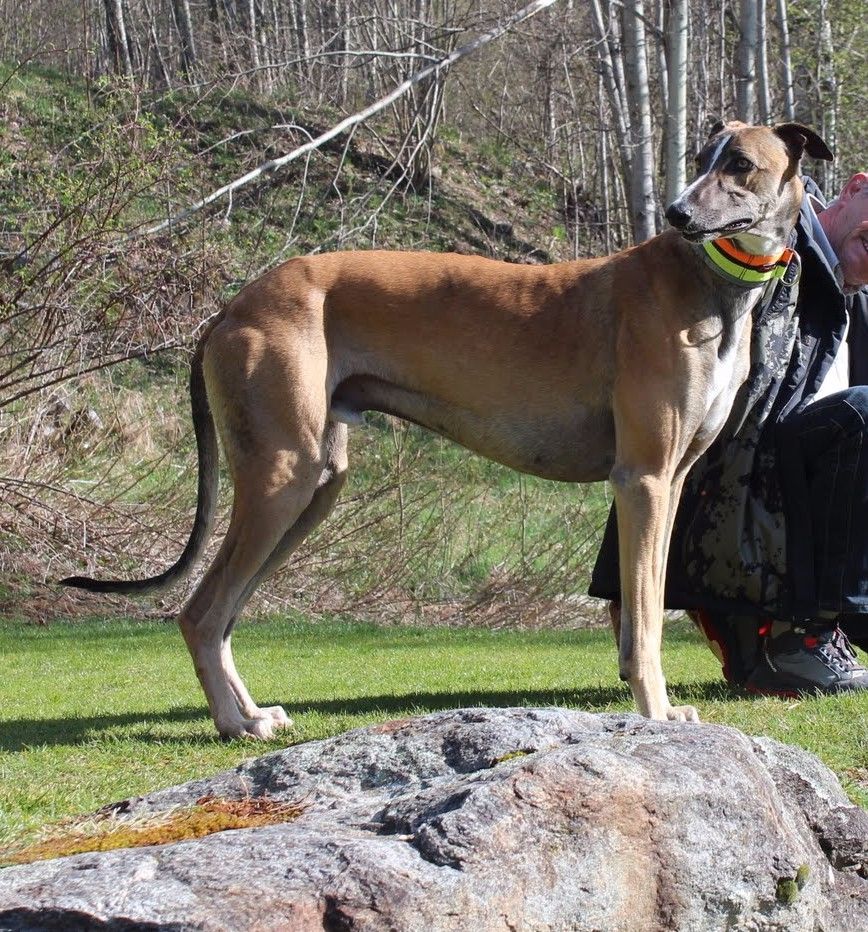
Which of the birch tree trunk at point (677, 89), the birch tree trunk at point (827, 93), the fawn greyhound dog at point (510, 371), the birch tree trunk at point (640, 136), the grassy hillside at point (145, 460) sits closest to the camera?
the fawn greyhound dog at point (510, 371)

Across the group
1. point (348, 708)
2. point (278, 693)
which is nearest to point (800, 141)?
Answer: point (348, 708)

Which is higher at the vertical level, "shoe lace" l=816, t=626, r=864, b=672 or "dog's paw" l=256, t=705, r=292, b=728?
"dog's paw" l=256, t=705, r=292, b=728

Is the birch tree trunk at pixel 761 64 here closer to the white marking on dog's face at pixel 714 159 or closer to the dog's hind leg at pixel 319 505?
the white marking on dog's face at pixel 714 159

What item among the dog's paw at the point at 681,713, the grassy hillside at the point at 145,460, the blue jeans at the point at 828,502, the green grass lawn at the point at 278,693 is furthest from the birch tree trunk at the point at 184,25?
the dog's paw at the point at 681,713

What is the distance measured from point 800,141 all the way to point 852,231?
915 millimetres

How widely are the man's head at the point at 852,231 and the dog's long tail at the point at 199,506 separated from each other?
3.10 m

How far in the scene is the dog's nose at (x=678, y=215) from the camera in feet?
16.7

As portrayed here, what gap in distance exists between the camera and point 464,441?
19.1 feet

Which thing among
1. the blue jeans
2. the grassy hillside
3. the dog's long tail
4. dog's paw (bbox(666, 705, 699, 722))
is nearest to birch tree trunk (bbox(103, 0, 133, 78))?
the grassy hillside

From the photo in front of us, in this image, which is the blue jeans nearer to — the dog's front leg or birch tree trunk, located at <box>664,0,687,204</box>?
the dog's front leg

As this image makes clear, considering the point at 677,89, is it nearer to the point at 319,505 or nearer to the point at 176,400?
the point at 176,400

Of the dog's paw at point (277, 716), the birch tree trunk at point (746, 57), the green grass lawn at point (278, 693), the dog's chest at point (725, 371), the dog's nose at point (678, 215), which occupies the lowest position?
the green grass lawn at point (278, 693)

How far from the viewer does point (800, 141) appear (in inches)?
221

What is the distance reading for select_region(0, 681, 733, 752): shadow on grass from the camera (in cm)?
541
